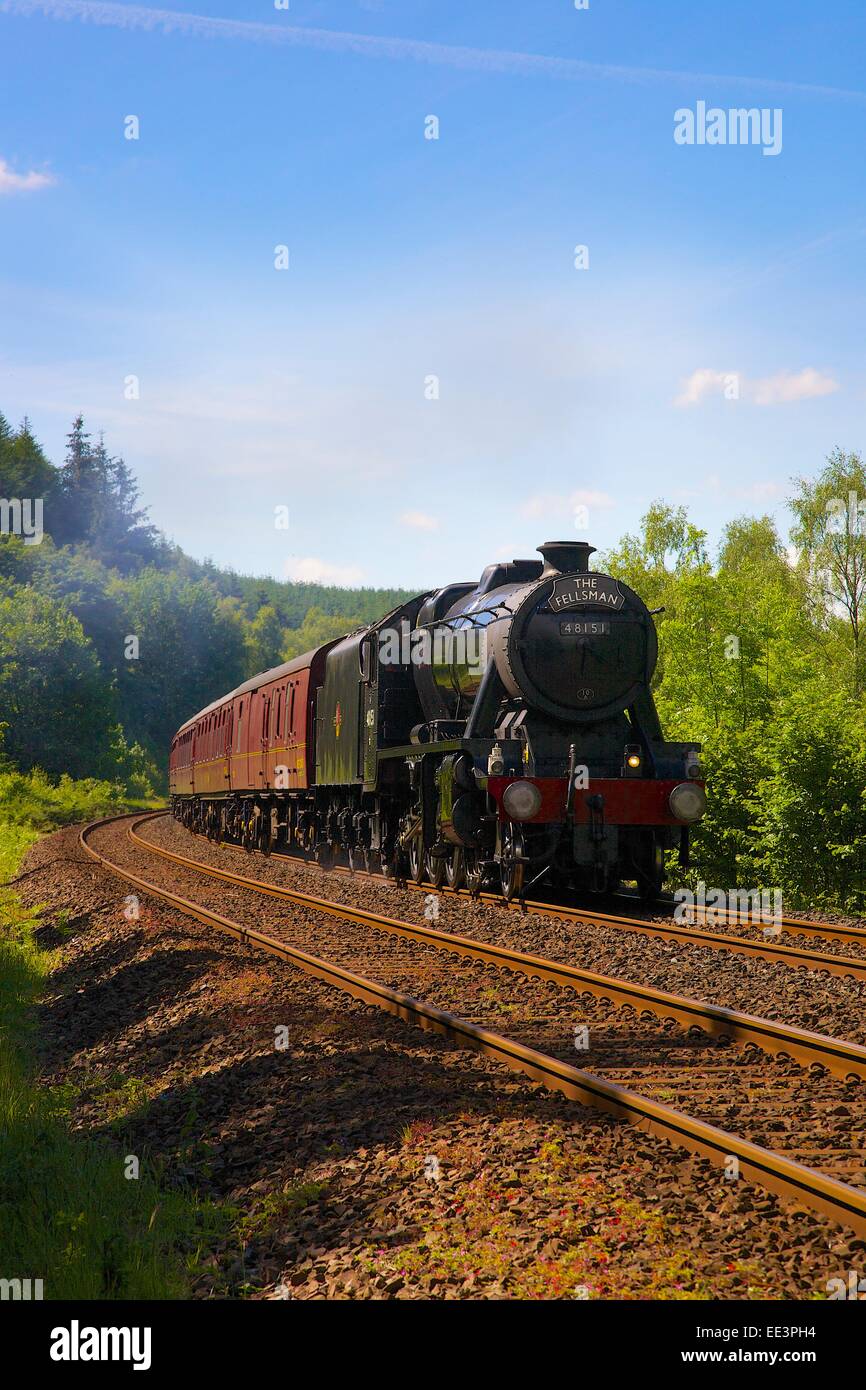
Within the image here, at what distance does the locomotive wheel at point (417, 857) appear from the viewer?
647 inches

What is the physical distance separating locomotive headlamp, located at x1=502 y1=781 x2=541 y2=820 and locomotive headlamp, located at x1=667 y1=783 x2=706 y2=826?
4.96ft

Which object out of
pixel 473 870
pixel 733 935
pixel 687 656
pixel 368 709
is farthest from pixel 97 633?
pixel 733 935

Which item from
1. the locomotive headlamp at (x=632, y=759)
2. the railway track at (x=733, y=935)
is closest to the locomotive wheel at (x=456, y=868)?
the railway track at (x=733, y=935)

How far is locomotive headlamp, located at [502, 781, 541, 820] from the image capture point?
41.9 ft

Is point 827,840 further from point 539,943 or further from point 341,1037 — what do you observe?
point 341,1037

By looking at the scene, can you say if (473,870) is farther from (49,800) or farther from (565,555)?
(49,800)

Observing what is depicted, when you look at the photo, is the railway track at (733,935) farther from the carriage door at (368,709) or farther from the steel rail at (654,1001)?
the carriage door at (368,709)

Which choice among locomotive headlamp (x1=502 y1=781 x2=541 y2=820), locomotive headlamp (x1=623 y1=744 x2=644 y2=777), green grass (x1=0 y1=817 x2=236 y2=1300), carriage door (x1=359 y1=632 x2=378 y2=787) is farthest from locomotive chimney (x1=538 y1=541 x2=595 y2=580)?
green grass (x1=0 y1=817 x2=236 y2=1300)

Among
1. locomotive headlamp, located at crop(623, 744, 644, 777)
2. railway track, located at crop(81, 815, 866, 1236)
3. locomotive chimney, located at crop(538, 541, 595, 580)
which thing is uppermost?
locomotive chimney, located at crop(538, 541, 595, 580)

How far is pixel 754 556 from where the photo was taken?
1993 inches

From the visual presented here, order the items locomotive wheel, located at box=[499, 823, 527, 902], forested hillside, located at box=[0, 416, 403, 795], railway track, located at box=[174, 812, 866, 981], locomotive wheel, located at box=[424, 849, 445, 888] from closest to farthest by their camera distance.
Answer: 1. railway track, located at box=[174, 812, 866, 981]
2. locomotive wheel, located at box=[499, 823, 527, 902]
3. locomotive wheel, located at box=[424, 849, 445, 888]
4. forested hillside, located at box=[0, 416, 403, 795]

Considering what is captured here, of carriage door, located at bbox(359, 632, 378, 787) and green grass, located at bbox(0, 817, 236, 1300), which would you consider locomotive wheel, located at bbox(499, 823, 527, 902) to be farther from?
green grass, located at bbox(0, 817, 236, 1300)

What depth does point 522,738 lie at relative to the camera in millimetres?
13531

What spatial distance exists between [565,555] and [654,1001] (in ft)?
23.5
